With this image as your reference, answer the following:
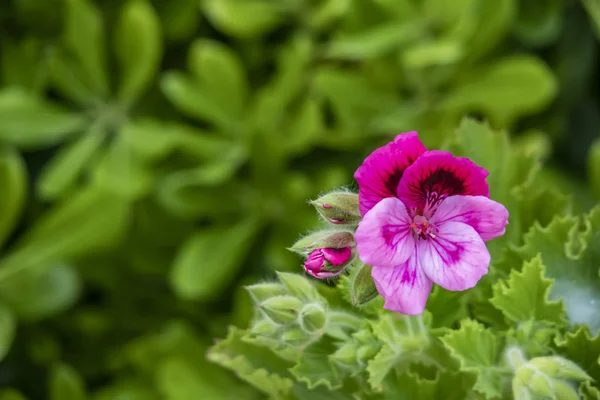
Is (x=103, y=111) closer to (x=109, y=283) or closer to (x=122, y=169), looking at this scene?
(x=122, y=169)

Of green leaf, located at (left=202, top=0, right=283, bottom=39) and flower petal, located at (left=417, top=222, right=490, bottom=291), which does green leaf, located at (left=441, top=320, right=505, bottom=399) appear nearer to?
flower petal, located at (left=417, top=222, right=490, bottom=291)

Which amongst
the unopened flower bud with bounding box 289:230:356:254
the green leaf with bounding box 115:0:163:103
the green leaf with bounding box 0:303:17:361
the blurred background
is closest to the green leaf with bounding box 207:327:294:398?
the unopened flower bud with bounding box 289:230:356:254

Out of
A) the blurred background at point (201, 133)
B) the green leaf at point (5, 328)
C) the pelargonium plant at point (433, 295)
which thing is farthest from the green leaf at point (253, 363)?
the green leaf at point (5, 328)

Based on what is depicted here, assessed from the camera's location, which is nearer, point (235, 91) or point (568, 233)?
point (568, 233)

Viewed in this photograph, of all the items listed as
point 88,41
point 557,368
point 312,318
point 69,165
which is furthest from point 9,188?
point 557,368

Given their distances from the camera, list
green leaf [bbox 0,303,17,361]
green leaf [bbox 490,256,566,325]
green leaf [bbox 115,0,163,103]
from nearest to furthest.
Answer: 1. green leaf [bbox 490,256,566,325]
2. green leaf [bbox 0,303,17,361]
3. green leaf [bbox 115,0,163,103]

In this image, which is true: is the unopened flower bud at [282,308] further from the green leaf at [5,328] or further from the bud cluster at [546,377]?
the green leaf at [5,328]

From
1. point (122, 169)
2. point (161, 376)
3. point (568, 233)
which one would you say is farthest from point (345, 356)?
point (122, 169)
